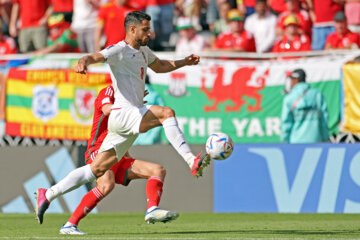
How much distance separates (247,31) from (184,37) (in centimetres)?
128

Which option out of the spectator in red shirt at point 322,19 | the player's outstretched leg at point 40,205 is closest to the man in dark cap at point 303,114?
the spectator in red shirt at point 322,19

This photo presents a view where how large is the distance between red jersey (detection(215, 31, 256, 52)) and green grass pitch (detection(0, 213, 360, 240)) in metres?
3.69

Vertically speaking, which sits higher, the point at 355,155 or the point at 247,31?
the point at 247,31

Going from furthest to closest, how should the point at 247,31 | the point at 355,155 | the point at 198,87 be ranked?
the point at 247,31 → the point at 198,87 → the point at 355,155

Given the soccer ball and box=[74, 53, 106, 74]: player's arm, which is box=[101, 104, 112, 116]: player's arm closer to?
box=[74, 53, 106, 74]: player's arm

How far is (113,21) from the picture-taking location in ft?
53.7

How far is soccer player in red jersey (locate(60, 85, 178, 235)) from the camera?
9.06 metres

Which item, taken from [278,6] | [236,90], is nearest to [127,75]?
[236,90]

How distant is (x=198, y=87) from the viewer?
14406 mm

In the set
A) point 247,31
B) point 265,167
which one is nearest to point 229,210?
point 265,167

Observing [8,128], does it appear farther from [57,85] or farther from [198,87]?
[198,87]

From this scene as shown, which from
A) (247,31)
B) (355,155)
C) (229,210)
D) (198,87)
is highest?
(247,31)

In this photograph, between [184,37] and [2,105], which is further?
[184,37]

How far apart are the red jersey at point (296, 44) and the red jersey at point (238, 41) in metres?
0.60
